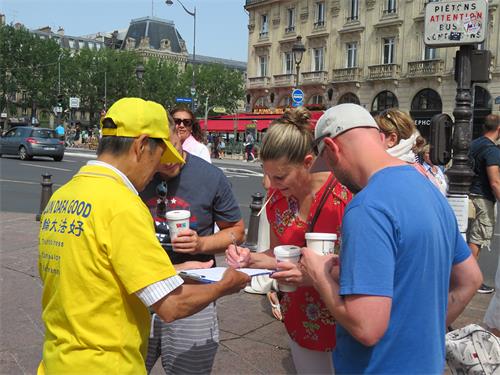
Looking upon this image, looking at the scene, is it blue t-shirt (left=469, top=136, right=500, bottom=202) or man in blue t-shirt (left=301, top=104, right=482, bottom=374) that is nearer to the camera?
man in blue t-shirt (left=301, top=104, right=482, bottom=374)

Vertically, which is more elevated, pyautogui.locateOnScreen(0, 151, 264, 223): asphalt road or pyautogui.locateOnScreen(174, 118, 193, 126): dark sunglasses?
pyautogui.locateOnScreen(174, 118, 193, 126): dark sunglasses

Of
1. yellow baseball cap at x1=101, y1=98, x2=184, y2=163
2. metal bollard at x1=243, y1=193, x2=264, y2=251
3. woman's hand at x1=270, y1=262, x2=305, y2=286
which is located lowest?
metal bollard at x1=243, y1=193, x2=264, y2=251

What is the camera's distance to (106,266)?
5.86 ft

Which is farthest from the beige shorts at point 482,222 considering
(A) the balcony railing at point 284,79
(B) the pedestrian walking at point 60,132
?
(A) the balcony railing at point 284,79

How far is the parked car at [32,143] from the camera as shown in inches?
930

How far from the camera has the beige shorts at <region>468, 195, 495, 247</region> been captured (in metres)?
6.18

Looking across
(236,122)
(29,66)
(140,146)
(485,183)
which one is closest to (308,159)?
(140,146)

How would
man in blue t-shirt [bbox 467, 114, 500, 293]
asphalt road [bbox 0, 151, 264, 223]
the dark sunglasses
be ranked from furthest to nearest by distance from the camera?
asphalt road [bbox 0, 151, 264, 223], man in blue t-shirt [bbox 467, 114, 500, 293], the dark sunglasses

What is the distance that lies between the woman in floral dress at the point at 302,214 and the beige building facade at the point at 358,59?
3279 centimetres

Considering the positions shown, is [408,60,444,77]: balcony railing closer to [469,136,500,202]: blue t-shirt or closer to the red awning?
the red awning

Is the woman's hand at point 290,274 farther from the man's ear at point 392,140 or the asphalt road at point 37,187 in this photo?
the asphalt road at point 37,187

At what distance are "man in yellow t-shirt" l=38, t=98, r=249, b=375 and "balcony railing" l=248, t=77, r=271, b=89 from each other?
1876 inches

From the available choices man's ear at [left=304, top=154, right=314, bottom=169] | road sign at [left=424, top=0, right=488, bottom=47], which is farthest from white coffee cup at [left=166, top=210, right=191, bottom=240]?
road sign at [left=424, top=0, right=488, bottom=47]

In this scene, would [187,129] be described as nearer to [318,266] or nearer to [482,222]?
[318,266]
